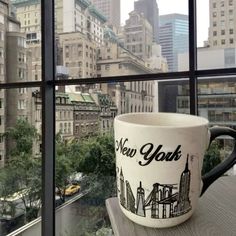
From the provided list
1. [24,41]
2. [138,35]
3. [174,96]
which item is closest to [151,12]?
[138,35]

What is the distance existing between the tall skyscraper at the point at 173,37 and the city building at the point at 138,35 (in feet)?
0.18

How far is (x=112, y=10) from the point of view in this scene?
3.99 feet

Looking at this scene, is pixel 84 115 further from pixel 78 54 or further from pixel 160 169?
pixel 160 169

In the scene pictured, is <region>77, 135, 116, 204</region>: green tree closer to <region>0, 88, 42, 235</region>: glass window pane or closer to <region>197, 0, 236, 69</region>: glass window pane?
<region>0, 88, 42, 235</region>: glass window pane

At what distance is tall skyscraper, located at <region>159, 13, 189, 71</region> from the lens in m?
1.04

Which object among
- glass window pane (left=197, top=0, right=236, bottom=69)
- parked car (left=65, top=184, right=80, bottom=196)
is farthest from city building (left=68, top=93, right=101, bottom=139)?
glass window pane (left=197, top=0, right=236, bottom=69)

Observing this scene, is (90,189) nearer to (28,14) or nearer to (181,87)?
(181,87)

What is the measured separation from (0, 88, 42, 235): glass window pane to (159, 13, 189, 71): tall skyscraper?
1.96ft

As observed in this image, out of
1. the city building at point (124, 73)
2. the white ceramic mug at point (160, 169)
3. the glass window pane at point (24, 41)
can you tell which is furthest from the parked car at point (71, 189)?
the white ceramic mug at point (160, 169)

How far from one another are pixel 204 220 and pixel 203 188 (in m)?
0.04

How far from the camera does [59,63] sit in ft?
4.20

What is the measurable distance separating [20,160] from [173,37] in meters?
0.87

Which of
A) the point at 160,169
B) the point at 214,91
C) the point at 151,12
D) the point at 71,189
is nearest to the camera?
the point at 160,169

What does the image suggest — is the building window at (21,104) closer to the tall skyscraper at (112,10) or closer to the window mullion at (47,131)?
the window mullion at (47,131)
